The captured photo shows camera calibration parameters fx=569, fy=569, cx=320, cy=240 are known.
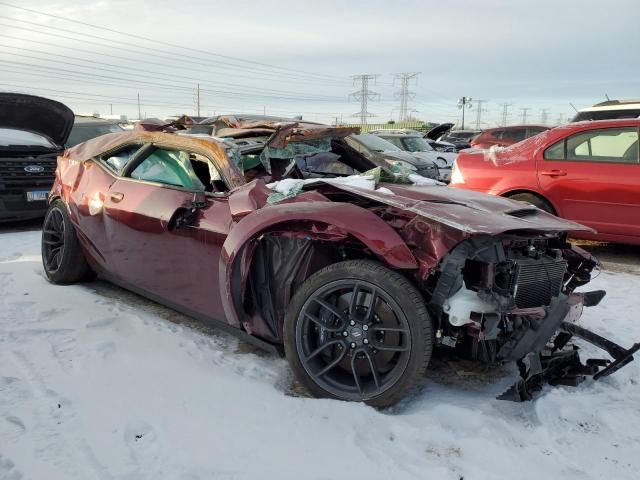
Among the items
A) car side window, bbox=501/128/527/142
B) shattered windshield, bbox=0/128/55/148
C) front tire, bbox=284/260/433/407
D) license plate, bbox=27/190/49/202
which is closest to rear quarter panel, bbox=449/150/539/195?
front tire, bbox=284/260/433/407

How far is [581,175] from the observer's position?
5910 millimetres

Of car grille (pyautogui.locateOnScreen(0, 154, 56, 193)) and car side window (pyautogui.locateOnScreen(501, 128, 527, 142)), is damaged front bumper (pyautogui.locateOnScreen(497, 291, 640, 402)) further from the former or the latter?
car side window (pyautogui.locateOnScreen(501, 128, 527, 142))

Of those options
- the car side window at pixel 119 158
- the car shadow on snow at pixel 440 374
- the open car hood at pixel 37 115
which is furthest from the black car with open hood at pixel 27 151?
the car shadow on snow at pixel 440 374

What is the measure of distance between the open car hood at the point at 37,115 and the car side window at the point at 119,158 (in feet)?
11.6

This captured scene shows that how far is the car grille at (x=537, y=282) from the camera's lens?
2.81 meters

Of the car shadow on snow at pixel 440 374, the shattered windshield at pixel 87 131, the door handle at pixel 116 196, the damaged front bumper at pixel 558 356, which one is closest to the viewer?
the damaged front bumper at pixel 558 356

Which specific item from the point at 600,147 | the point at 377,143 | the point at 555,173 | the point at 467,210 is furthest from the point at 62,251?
the point at 377,143

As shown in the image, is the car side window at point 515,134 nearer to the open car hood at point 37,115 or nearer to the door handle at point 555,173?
the door handle at point 555,173

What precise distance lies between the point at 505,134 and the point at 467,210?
14.7 metres

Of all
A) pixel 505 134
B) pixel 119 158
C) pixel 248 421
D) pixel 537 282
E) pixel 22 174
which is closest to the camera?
pixel 248 421

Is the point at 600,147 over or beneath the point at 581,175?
over

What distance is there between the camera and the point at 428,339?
8.51 ft

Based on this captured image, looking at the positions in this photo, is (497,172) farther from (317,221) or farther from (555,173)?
(317,221)

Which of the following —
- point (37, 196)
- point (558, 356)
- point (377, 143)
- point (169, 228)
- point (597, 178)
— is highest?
point (377, 143)
